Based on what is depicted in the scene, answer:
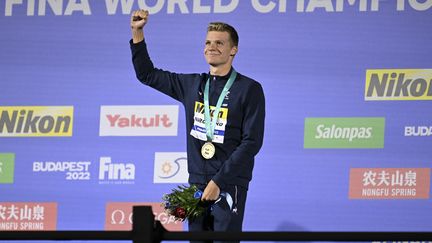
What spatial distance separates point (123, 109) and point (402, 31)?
1.50 metres

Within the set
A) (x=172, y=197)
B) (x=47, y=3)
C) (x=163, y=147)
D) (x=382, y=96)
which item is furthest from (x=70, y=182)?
(x=382, y=96)

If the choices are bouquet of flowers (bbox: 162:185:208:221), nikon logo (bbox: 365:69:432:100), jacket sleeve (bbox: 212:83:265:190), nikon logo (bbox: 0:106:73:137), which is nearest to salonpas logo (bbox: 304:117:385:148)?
nikon logo (bbox: 365:69:432:100)

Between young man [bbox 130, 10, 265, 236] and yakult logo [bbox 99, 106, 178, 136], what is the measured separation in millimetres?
782

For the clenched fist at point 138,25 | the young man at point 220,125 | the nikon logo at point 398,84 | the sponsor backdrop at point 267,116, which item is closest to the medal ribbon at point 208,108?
the young man at point 220,125

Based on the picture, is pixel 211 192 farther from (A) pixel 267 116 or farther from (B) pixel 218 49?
(A) pixel 267 116

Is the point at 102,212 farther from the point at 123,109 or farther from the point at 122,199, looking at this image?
the point at 123,109

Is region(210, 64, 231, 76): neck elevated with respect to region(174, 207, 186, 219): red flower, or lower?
elevated

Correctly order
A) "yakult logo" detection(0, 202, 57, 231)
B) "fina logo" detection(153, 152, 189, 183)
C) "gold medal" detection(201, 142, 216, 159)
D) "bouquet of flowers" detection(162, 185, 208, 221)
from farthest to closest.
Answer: "yakult logo" detection(0, 202, 57, 231), "fina logo" detection(153, 152, 189, 183), "gold medal" detection(201, 142, 216, 159), "bouquet of flowers" detection(162, 185, 208, 221)

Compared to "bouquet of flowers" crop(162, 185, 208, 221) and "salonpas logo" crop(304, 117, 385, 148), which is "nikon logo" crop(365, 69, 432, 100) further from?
"bouquet of flowers" crop(162, 185, 208, 221)

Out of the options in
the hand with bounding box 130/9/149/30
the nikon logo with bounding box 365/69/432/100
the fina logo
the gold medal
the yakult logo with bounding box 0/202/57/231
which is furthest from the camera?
the yakult logo with bounding box 0/202/57/231

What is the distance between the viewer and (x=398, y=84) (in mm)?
4746

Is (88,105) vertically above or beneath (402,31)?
beneath

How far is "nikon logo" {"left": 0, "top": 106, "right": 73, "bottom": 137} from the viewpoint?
16.7ft

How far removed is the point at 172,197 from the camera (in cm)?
387
